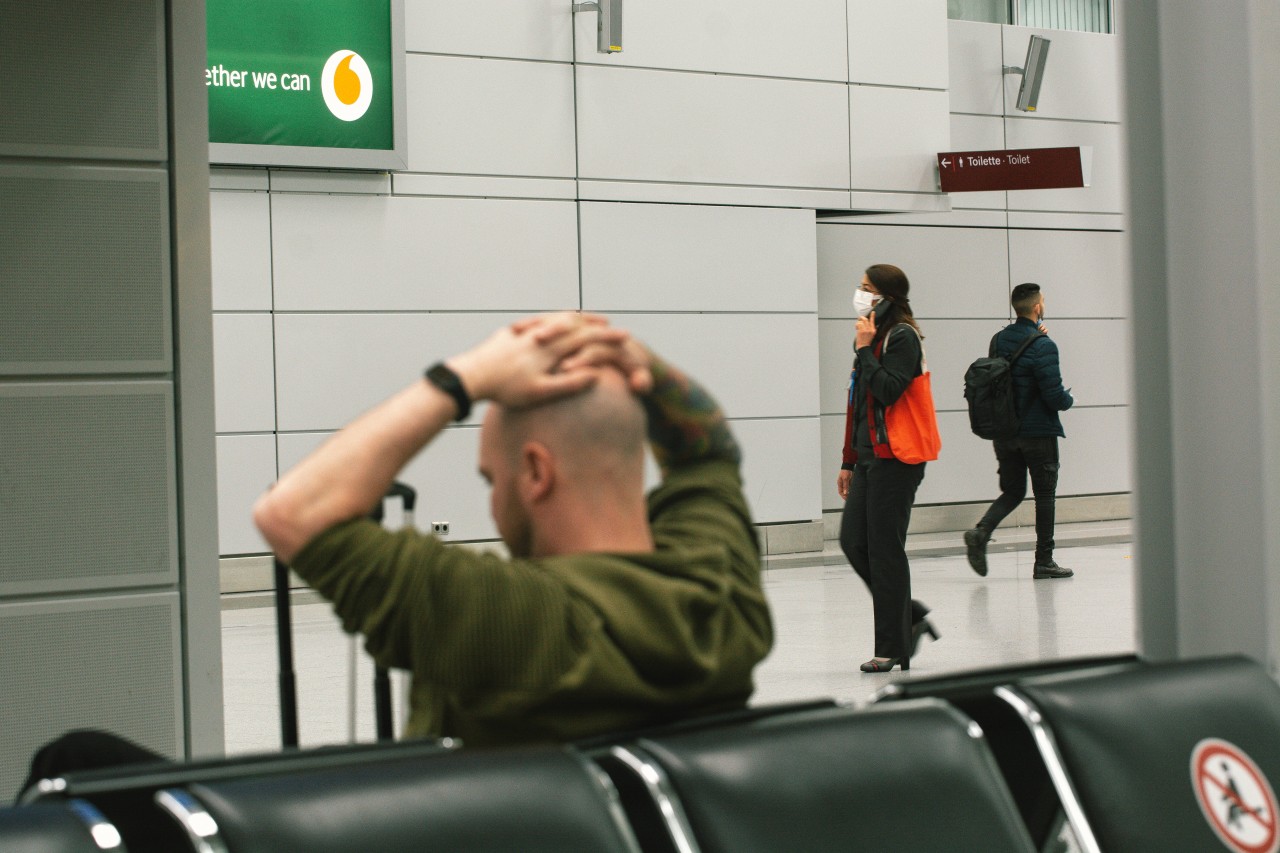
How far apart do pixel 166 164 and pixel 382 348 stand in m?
5.90

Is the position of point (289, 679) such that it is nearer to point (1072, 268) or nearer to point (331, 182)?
point (331, 182)

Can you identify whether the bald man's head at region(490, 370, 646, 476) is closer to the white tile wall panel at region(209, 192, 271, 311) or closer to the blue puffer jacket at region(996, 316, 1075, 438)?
the blue puffer jacket at region(996, 316, 1075, 438)

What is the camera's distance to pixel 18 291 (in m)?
4.07

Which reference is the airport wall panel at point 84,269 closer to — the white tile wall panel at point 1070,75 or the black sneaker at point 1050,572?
the black sneaker at point 1050,572

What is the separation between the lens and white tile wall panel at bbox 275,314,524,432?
9898mm

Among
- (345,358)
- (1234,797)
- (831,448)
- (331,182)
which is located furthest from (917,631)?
(831,448)

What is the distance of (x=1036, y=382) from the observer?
31.0 ft

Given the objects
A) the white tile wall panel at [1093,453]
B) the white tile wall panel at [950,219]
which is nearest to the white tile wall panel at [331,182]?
the white tile wall panel at [950,219]

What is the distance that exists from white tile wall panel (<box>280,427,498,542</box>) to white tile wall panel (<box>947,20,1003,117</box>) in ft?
18.9

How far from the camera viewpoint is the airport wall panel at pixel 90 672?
407 centimetres

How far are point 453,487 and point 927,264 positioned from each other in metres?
5.09

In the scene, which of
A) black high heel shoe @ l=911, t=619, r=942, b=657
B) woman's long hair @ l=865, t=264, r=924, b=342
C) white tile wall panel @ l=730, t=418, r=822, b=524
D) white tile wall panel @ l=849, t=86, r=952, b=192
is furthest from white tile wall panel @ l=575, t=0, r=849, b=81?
black high heel shoe @ l=911, t=619, r=942, b=657

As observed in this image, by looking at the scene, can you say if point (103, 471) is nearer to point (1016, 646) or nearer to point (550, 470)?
point (550, 470)

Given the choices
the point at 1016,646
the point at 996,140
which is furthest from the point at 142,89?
the point at 996,140
